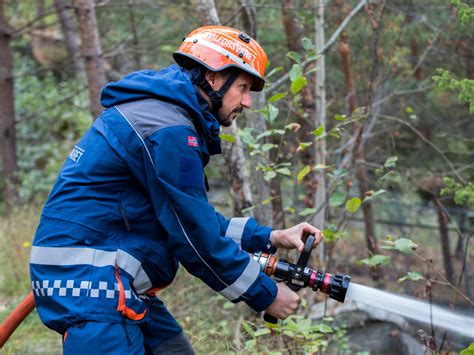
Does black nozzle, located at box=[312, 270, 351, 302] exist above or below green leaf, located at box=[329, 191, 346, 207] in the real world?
above

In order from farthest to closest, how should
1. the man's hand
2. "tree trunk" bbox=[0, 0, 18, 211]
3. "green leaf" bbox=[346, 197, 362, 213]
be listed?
"tree trunk" bbox=[0, 0, 18, 211] → "green leaf" bbox=[346, 197, 362, 213] → the man's hand

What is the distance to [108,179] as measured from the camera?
→ 2.67 m

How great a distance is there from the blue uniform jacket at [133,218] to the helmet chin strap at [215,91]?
0.15 m

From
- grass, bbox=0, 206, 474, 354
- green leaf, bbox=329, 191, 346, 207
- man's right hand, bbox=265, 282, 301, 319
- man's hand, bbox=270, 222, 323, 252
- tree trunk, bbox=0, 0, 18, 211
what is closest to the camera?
man's right hand, bbox=265, 282, 301, 319

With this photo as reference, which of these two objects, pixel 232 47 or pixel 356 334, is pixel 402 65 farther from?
pixel 232 47

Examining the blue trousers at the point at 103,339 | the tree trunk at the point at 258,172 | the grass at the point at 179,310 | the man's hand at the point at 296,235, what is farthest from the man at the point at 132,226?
the tree trunk at the point at 258,172

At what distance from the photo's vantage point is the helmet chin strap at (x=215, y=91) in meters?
2.92

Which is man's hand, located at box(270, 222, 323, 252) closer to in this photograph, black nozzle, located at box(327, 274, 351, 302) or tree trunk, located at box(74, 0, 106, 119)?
black nozzle, located at box(327, 274, 351, 302)

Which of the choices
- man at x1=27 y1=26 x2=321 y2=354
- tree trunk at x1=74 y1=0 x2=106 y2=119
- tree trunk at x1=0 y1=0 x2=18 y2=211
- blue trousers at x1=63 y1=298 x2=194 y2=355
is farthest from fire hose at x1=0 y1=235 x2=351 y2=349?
tree trunk at x1=0 y1=0 x2=18 y2=211

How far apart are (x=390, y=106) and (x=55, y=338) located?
21.2ft

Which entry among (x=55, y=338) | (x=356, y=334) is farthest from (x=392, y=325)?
(x=55, y=338)

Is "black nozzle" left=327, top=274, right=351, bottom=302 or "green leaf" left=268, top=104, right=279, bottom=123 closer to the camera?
"black nozzle" left=327, top=274, right=351, bottom=302

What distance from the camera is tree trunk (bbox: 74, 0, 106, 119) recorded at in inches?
265

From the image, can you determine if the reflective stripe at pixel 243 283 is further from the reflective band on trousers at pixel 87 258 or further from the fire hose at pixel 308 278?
the reflective band on trousers at pixel 87 258
